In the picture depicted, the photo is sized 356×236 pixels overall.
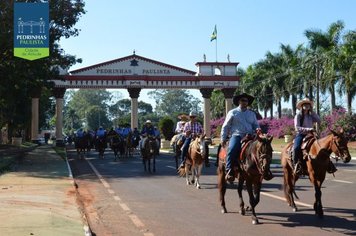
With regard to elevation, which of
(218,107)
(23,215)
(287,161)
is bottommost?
(23,215)

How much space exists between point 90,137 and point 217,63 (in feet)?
69.4

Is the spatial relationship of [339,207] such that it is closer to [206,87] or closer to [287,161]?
[287,161]

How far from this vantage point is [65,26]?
1277 inches

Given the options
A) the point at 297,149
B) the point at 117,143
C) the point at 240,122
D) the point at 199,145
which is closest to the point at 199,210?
the point at 240,122

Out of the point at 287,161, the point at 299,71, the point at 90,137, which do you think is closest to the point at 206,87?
the point at 299,71

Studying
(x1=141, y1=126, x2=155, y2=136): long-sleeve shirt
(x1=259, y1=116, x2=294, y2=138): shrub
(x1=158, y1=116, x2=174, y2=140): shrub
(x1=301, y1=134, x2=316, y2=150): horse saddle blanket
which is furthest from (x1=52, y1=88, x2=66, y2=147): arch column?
(x1=301, y1=134, x2=316, y2=150): horse saddle blanket

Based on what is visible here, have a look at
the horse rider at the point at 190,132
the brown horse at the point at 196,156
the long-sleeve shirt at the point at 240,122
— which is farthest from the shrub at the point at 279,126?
the long-sleeve shirt at the point at 240,122

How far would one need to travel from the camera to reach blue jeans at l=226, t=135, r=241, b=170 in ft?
33.6

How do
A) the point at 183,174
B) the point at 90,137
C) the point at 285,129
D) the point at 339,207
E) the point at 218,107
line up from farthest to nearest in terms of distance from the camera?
the point at 218,107
the point at 285,129
the point at 90,137
the point at 183,174
the point at 339,207

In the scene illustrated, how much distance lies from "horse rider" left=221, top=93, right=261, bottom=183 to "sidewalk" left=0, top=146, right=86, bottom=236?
3.08 m

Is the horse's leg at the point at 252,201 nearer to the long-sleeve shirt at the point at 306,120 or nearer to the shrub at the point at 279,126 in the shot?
the long-sleeve shirt at the point at 306,120

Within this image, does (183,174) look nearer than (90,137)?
Yes

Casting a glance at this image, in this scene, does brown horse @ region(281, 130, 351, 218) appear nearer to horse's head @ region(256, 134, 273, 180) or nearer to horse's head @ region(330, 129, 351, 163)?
horse's head @ region(330, 129, 351, 163)

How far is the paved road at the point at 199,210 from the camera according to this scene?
9148mm
